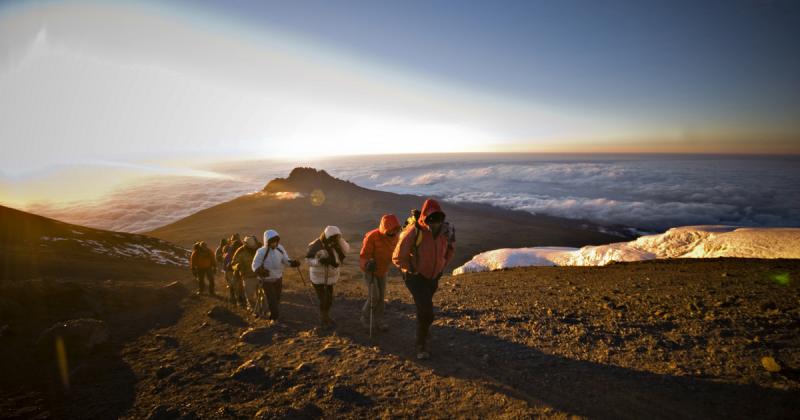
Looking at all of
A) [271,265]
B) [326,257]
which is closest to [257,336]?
[271,265]

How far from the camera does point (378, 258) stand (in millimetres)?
5449

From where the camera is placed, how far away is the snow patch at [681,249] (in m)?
10.1

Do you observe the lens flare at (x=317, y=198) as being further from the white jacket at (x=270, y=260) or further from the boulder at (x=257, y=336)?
the boulder at (x=257, y=336)

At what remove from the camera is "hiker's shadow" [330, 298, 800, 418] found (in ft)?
11.0

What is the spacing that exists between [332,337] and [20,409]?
369 centimetres

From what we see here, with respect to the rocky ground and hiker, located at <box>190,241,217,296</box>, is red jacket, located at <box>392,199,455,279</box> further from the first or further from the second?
hiker, located at <box>190,241,217,296</box>

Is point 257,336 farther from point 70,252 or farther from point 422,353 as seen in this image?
point 70,252

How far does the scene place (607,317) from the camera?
5.75 m

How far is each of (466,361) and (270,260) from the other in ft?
13.2

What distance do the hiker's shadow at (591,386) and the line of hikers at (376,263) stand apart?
2.19 feet

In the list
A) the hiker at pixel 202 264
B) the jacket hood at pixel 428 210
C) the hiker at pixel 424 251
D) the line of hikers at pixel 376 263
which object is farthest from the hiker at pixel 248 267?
the jacket hood at pixel 428 210

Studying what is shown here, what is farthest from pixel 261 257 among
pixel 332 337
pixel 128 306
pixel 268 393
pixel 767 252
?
pixel 767 252

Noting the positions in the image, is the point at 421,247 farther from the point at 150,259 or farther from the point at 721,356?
the point at 150,259

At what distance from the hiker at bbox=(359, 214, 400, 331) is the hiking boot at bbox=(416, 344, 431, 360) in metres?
1.09
